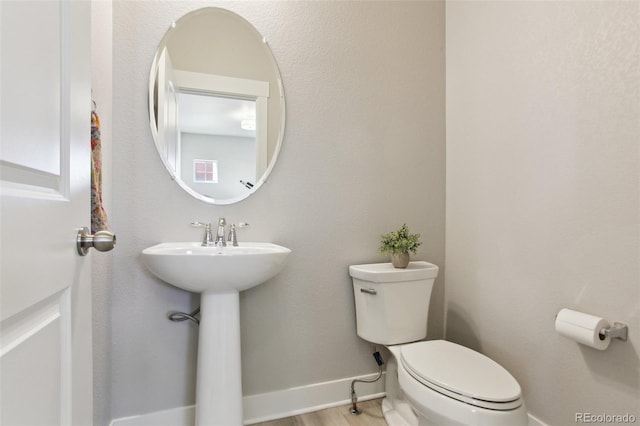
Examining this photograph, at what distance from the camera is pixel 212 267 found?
1171 millimetres

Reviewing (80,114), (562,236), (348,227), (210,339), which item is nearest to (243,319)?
(210,339)

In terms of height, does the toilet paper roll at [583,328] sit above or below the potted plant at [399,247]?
below

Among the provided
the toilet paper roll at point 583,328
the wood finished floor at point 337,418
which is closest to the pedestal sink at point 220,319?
the wood finished floor at point 337,418

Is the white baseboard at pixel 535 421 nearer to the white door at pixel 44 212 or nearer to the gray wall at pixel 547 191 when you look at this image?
the gray wall at pixel 547 191

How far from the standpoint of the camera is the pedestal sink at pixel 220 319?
1211mm

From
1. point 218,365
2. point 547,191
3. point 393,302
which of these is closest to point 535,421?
point 393,302

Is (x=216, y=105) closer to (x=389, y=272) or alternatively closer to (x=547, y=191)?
(x=389, y=272)

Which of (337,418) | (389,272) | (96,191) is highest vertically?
(96,191)

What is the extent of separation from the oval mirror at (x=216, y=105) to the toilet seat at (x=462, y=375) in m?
1.03

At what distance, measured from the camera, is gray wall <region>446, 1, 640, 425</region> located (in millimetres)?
1105

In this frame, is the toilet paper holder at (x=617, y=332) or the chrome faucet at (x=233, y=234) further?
the chrome faucet at (x=233, y=234)

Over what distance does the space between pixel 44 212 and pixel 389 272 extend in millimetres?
1302

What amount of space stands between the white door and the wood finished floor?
3.60 feet

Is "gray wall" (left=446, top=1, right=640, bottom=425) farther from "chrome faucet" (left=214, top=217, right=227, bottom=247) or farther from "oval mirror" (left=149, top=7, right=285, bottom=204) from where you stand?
→ "chrome faucet" (left=214, top=217, right=227, bottom=247)
